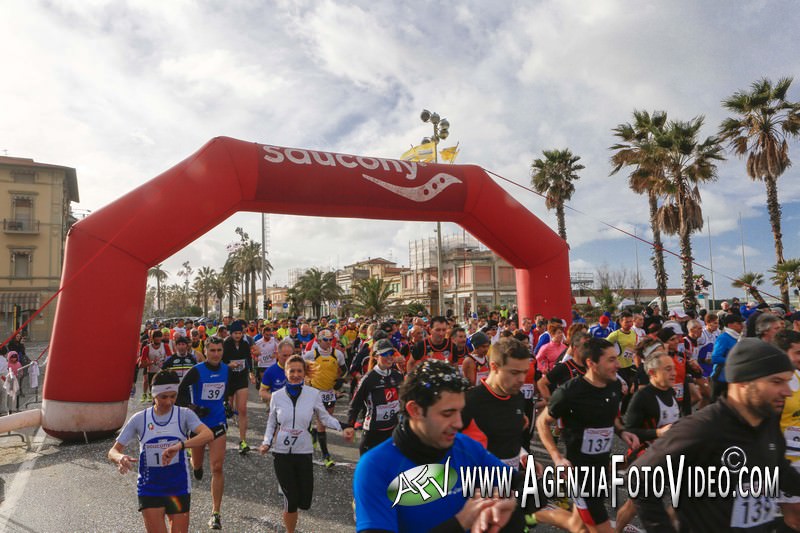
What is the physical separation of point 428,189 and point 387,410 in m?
6.66

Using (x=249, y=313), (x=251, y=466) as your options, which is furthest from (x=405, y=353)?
(x=249, y=313)

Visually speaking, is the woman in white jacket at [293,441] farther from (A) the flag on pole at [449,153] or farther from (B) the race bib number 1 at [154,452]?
(A) the flag on pole at [449,153]

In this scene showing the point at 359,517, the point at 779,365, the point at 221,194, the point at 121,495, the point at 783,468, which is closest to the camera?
the point at 359,517

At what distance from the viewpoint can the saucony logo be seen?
1073 centimetres

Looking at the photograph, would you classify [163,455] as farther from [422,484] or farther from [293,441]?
[422,484]

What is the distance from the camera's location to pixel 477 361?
709 cm

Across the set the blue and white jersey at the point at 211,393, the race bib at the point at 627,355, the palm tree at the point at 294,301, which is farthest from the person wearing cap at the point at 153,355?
the palm tree at the point at 294,301

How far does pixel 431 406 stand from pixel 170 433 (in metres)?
3.02

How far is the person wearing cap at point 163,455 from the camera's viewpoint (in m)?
3.75

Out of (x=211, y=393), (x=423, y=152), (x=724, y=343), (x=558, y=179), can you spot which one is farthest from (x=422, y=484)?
(x=558, y=179)

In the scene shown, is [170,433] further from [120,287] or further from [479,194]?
[479,194]

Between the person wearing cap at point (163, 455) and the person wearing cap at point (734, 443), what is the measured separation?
338 cm

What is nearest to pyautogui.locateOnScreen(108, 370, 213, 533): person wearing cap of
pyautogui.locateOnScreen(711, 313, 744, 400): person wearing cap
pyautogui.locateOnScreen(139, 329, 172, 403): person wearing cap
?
pyautogui.locateOnScreen(711, 313, 744, 400): person wearing cap

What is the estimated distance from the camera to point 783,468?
2445 millimetres
